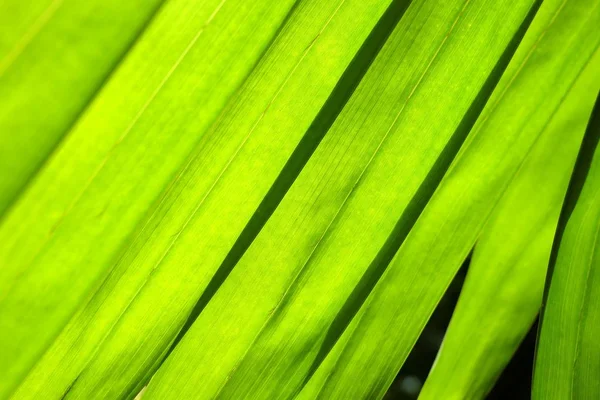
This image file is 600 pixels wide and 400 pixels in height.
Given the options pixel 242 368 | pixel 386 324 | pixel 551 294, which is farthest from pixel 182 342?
pixel 551 294

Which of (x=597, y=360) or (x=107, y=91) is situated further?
(x=597, y=360)

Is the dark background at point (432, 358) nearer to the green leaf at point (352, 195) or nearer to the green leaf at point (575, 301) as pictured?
the green leaf at point (575, 301)

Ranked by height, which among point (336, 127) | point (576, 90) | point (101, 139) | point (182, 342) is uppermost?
point (576, 90)

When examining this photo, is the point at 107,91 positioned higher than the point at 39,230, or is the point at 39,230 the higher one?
the point at 107,91

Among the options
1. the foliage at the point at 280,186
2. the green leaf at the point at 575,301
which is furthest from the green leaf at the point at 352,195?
the green leaf at the point at 575,301

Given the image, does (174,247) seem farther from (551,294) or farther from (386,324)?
(551,294)
